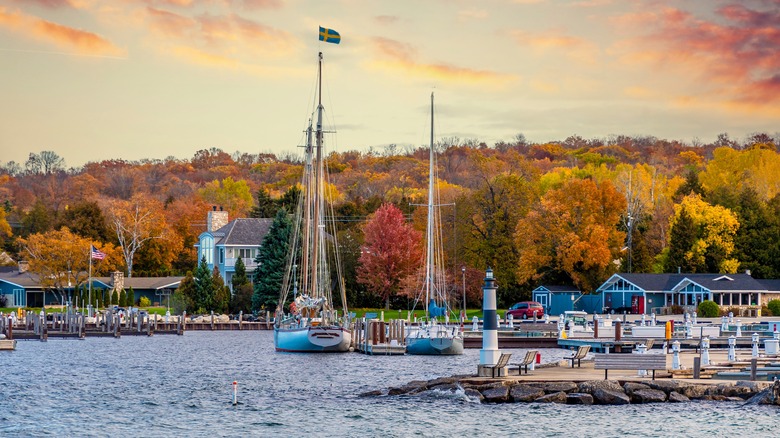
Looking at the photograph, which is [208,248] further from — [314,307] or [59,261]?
[314,307]

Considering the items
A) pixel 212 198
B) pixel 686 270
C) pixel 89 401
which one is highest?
pixel 212 198

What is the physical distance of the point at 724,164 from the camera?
147m

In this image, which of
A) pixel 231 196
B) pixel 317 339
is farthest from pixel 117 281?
pixel 231 196

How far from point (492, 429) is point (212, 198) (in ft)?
474

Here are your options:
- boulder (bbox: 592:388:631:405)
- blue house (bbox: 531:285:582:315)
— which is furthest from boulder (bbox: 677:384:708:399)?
blue house (bbox: 531:285:582:315)

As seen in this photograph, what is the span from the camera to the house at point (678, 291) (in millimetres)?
94438

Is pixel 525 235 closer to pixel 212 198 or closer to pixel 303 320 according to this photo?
pixel 303 320

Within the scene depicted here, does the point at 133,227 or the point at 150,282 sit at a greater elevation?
the point at 133,227

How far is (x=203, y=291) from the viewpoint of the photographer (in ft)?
331

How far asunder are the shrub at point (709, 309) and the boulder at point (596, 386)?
52.5m

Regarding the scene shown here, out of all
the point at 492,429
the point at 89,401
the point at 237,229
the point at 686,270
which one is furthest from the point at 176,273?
the point at 492,429

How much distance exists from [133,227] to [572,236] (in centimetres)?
5181

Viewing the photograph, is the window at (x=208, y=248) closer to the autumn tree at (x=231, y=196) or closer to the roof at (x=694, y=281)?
the roof at (x=694, y=281)

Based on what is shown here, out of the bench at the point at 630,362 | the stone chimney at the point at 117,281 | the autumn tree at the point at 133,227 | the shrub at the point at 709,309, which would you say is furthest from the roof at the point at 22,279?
the bench at the point at 630,362
